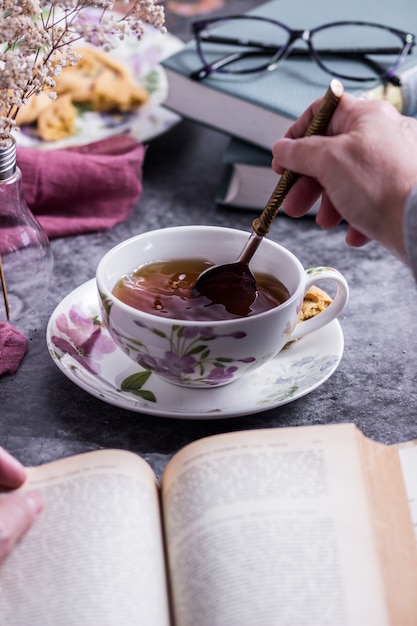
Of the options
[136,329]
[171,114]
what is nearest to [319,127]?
[136,329]

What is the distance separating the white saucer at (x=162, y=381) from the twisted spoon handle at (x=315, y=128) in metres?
0.13

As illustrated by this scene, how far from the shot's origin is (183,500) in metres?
0.59

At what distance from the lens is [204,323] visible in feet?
2.18

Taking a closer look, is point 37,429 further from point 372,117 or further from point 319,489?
point 372,117

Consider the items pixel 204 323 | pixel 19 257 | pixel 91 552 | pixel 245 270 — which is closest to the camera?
pixel 91 552

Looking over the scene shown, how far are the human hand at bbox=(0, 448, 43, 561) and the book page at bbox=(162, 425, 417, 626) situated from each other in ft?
0.31

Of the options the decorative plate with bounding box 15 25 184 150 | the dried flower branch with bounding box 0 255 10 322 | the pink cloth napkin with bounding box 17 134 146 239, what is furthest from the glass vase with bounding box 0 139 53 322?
the decorative plate with bounding box 15 25 184 150

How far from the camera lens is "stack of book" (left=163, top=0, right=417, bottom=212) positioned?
1056 millimetres

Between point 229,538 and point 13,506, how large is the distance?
150mm

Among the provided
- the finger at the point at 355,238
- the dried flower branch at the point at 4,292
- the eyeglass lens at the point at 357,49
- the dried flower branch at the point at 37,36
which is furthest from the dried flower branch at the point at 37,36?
the eyeglass lens at the point at 357,49

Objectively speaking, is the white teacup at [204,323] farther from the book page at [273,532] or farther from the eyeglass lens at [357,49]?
the eyeglass lens at [357,49]

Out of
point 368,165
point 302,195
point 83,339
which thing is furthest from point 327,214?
point 83,339

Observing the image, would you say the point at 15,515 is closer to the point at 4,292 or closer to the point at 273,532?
the point at 273,532

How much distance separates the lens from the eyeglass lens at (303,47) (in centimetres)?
114
